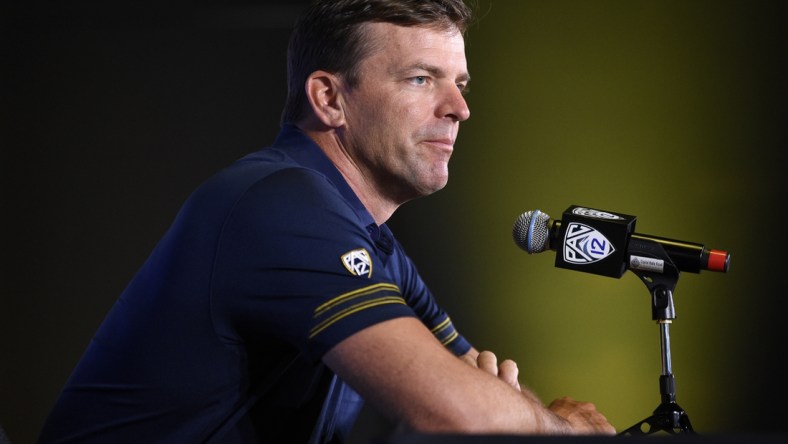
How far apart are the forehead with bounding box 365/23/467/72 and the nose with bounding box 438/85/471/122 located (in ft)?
0.17

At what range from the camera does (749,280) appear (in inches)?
101

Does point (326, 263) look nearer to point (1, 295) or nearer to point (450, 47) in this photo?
point (450, 47)

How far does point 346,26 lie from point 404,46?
0.41 feet

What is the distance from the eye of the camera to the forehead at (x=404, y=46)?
5.31ft

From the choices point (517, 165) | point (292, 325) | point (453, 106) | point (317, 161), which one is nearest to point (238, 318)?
point (292, 325)

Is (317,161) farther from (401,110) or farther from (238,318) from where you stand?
(238,318)

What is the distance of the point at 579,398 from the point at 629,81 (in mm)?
1064

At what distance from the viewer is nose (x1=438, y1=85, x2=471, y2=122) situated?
5.35ft

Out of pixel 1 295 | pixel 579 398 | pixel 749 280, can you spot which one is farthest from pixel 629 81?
pixel 1 295

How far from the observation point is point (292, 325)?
3.73ft

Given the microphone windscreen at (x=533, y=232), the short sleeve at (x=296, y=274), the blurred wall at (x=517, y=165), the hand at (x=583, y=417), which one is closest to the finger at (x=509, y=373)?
the hand at (x=583, y=417)

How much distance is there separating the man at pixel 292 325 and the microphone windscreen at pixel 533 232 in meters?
0.22

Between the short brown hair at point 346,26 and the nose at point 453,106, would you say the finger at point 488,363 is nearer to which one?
the nose at point 453,106

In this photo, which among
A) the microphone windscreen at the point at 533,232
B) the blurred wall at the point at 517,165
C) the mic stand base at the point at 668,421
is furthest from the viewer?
the blurred wall at the point at 517,165
